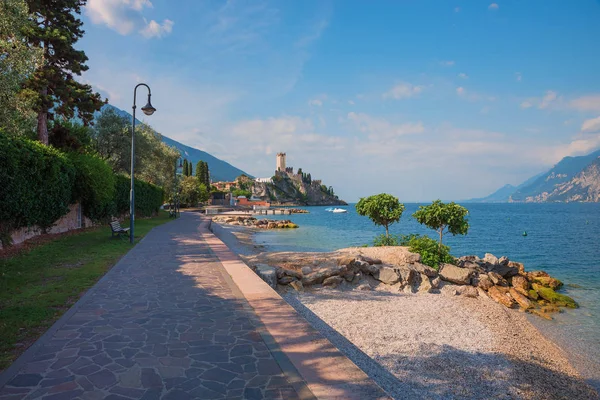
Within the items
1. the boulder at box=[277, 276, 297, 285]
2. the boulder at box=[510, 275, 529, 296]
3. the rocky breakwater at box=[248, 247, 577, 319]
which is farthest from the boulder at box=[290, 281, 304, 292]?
the boulder at box=[510, 275, 529, 296]

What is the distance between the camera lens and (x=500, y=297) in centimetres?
1310

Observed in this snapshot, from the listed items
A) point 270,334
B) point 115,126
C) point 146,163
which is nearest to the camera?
point 270,334

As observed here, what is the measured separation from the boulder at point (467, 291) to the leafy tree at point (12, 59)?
747 inches

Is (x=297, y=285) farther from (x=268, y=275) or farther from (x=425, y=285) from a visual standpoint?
(x=425, y=285)

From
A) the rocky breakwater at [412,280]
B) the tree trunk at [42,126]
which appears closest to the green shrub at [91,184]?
the tree trunk at [42,126]

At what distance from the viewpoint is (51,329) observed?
17.9ft

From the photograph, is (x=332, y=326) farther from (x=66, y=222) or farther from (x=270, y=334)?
(x=66, y=222)

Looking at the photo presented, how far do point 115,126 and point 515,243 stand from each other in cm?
4067

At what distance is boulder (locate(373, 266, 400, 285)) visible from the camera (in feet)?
44.3

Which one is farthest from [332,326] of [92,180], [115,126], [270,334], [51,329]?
[115,126]

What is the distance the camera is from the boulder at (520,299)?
41.4 feet

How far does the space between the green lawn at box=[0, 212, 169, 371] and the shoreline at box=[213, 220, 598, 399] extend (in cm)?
516

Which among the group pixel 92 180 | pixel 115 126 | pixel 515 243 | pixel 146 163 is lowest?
pixel 515 243

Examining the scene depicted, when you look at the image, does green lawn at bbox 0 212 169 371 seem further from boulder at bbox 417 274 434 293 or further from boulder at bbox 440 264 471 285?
boulder at bbox 440 264 471 285
